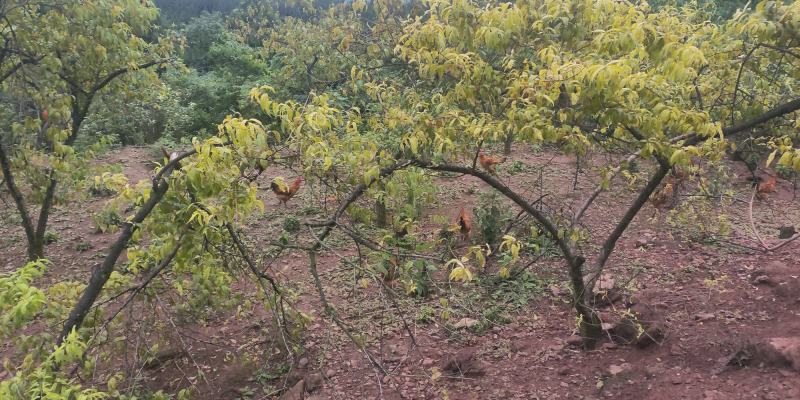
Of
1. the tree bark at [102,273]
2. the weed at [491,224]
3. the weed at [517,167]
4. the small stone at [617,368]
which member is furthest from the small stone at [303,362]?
the weed at [517,167]

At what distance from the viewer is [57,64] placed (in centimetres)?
518

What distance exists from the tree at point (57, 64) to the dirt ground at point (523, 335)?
5.36 feet

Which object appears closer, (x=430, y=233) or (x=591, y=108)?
(x=591, y=108)

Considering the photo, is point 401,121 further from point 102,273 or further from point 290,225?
point 290,225

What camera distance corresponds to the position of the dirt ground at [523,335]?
4.04 m

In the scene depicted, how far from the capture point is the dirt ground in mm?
4039

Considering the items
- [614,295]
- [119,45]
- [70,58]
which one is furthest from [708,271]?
[70,58]

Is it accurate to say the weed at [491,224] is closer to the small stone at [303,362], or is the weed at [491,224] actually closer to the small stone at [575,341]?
the small stone at [575,341]

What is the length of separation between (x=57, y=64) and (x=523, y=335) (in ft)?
16.2

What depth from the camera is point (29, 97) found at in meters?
5.70

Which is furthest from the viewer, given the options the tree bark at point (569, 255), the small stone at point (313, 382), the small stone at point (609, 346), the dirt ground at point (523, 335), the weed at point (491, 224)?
the weed at point (491, 224)

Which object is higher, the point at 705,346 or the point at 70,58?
the point at 70,58

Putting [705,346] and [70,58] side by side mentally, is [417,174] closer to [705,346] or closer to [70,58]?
[705,346]

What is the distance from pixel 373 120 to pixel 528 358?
7.97 ft
